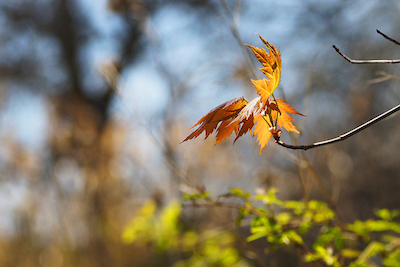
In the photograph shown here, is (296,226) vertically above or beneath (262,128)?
beneath

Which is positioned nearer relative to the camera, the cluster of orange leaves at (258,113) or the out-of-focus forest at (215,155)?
the cluster of orange leaves at (258,113)

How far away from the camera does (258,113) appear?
55cm

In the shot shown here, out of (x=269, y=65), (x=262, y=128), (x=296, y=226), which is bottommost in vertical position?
(x=296, y=226)

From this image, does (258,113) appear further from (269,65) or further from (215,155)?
(215,155)

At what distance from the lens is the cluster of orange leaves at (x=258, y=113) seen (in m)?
0.54

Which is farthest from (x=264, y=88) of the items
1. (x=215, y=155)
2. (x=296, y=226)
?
(x=215, y=155)

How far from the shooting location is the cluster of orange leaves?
54 cm

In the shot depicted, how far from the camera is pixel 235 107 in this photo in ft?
2.02

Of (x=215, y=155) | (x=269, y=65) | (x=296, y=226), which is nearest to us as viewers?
(x=269, y=65)

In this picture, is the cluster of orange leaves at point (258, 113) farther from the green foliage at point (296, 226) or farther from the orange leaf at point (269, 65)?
the green foliage at point (296, 226)

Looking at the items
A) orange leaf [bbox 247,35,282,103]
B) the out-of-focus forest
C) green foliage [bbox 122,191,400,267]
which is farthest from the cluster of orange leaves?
the out-of-focus forest

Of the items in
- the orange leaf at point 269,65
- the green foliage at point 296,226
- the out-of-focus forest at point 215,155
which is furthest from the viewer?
the out-of-focus forest at point 215,155

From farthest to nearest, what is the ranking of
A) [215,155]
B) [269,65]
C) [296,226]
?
[215,155]
[296,226]
[269,65]

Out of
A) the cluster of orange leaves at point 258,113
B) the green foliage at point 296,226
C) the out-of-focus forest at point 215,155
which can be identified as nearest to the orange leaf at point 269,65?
the cluster of orange leaves at point 258,113
